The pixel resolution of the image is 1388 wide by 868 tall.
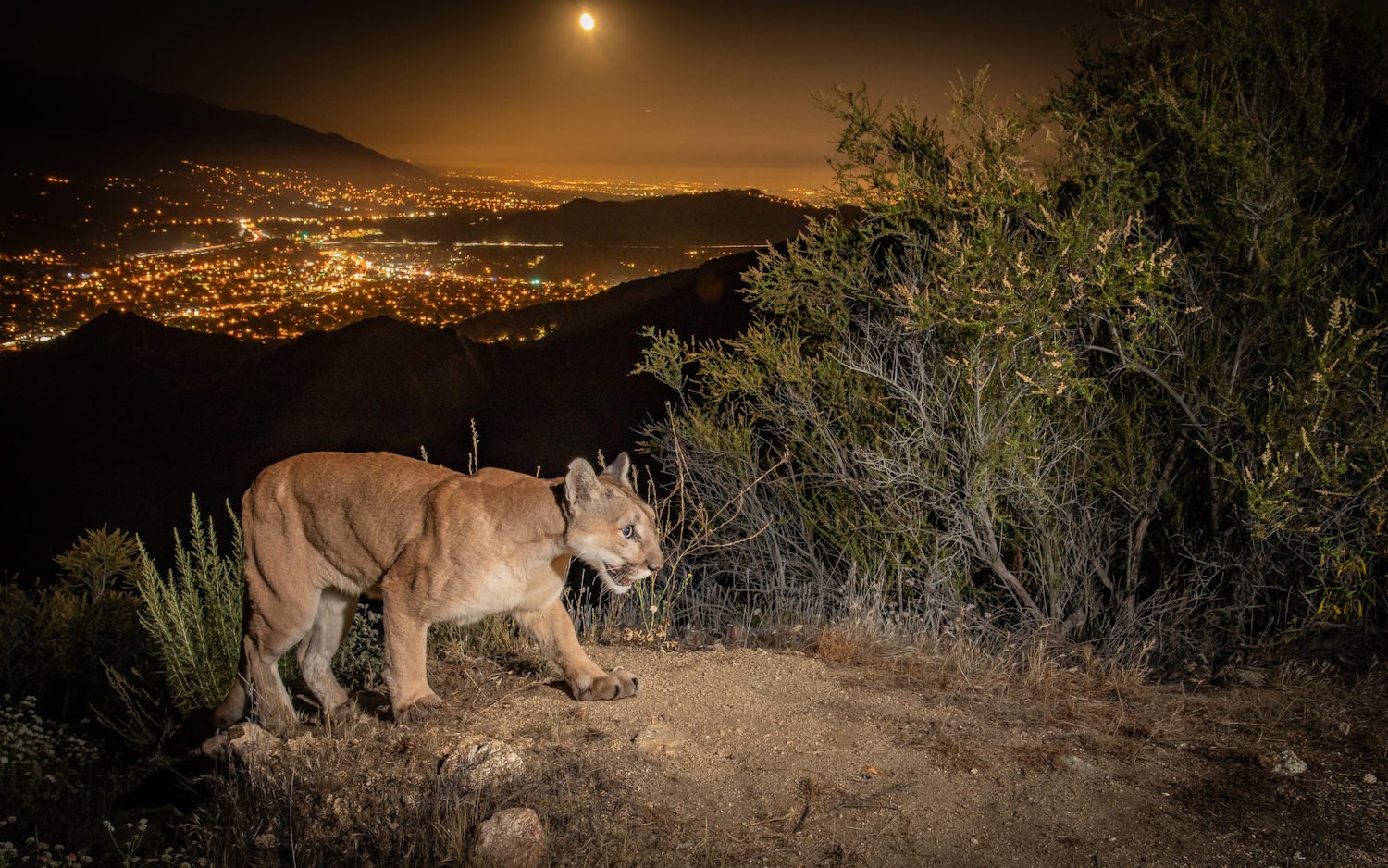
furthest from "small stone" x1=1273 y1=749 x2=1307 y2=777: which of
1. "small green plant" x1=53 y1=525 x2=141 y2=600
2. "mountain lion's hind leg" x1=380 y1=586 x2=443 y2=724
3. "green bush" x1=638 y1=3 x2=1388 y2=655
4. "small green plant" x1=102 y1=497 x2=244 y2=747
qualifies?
"small green plant" x1=53 y1=525 x2=141 y2=600

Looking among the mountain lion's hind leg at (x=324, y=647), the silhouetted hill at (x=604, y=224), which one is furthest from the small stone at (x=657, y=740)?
the silhouetted hill at (x=604, y=224)

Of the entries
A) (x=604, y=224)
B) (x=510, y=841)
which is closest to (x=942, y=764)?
(x=510, y=841)

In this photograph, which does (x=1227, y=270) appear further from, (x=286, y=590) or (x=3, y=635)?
(x=3, y=635)

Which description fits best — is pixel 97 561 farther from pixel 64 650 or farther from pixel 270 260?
pixel 270 260

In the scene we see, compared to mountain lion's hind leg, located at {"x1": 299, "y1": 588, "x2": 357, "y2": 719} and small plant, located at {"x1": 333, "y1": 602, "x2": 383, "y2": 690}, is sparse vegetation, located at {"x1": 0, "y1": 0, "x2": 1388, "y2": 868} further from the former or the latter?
mountain lion's hind leg, located at {"x1": 299, "y1": 588, "x2": 357, "y2": 719}

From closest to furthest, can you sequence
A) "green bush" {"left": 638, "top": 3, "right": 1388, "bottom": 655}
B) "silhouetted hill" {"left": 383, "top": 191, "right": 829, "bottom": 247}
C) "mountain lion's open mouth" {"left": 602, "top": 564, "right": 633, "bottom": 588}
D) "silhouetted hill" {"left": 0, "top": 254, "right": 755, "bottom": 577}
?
"mountain lion's open mouth" {"left": 602, "top": 564, "right": 633, "bottom": 588}
"green bush" {"left": 638, "top": 3, "right": 1388, "bottom": 655}
"silhouetted hill" {"left": 383, "top": 191, "right": 829, "bottom": 247}
"silhouetted hill" {"left": 0, "top": 254, "right": 755, "bottom": 577}

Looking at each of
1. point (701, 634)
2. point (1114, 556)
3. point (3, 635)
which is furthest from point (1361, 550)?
point (3, 635)
